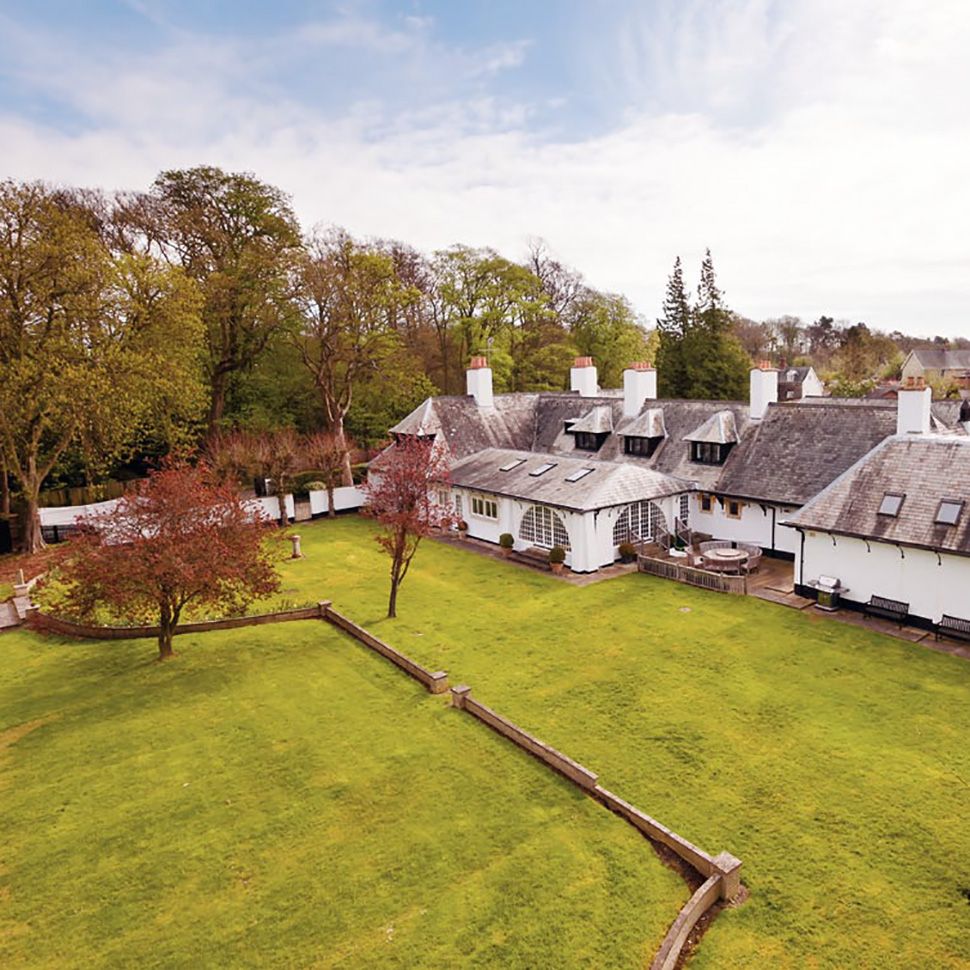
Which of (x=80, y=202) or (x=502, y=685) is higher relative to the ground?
(x=80, y=202)

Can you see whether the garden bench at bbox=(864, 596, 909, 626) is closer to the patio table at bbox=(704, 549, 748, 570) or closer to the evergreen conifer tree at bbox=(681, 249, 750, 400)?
the patio table at bbox=(704, 549, 748, 570)

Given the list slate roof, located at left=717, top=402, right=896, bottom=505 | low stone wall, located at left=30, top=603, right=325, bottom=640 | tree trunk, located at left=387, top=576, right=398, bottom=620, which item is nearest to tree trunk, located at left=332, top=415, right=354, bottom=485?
low stone wall, located at left=30, top=603, right=325, bottom=640

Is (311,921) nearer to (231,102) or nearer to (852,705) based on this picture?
(852,705)

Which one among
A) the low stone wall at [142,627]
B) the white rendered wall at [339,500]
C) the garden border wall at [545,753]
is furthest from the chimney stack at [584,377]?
the low stone wall at [142,627]

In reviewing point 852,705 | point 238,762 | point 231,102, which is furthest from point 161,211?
point 852,705

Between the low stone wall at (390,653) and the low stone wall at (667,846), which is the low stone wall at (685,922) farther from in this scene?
the low stone wall at (390,653)

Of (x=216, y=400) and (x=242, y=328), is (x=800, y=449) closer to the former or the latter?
(x=242, y=328)
